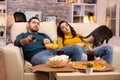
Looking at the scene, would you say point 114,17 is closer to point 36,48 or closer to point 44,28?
point 44,28

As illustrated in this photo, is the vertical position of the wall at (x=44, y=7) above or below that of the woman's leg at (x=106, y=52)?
above

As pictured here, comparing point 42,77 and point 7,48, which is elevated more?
point 7,48

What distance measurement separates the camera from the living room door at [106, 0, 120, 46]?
6.68 meters

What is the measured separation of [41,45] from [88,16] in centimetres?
382

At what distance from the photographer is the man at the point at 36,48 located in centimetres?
304

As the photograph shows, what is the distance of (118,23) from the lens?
6672 millimetres

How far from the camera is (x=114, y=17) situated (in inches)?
266

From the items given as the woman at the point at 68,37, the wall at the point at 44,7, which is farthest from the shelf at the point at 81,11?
the woman at the point at 68,37

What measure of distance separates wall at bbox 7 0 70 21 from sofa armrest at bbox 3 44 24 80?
4.37 metres

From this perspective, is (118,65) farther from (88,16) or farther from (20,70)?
(88,16)

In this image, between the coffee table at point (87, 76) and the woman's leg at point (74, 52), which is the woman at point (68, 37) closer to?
the woman's leg at point (74, 52)

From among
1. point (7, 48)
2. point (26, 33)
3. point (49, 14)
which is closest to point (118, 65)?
point (26, 33)

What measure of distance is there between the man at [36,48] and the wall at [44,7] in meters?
3.69

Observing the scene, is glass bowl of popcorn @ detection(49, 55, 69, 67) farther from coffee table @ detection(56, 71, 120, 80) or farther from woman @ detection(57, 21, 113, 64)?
woman @ detection(57, 21, 113, 64)
